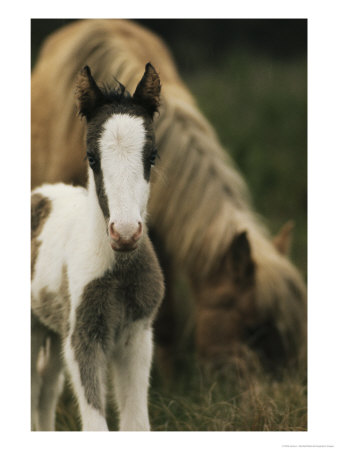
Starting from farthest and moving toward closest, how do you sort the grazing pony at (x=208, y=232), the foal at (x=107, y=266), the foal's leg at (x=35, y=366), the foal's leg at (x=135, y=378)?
the grazing pony at (x=208, y=232), the foal's leg at (x=35, y=366), the foal's leg at (x=135, y=378), the foal at (x=107, y=266)

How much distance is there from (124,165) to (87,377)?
730 mm

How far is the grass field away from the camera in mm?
2457

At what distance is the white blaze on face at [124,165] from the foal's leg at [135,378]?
0.50m

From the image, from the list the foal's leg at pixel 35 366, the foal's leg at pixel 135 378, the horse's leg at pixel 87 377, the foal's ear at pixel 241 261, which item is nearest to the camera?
the horse's leg at pixel 87 377

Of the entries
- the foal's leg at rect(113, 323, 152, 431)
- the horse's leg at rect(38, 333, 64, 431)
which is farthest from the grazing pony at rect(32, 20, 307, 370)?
the foal's leg at rect(113, 323, 152, 431)

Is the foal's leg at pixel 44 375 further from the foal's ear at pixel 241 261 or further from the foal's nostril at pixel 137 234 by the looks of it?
the foal's ear at pixel 241 261

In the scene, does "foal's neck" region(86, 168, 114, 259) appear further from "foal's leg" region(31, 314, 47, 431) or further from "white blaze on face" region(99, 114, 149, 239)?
"foal's leg" region(31, 314, 47, 431)

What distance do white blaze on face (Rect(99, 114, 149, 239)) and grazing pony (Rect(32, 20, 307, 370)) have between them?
1553 mm

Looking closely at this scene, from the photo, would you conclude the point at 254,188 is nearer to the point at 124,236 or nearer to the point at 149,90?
the point at 149,90

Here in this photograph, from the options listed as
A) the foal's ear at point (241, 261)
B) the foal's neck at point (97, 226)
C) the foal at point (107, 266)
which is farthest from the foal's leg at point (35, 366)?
the foal's ear at point (241, 261)

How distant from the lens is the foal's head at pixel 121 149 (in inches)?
64.1

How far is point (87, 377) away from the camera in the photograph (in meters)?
1.87

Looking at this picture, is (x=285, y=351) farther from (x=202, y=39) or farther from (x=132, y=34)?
(x=202, y=39)

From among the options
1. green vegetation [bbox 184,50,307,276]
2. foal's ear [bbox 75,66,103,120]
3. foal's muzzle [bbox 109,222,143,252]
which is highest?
green vegetation [bbox 184,50,307,276]
